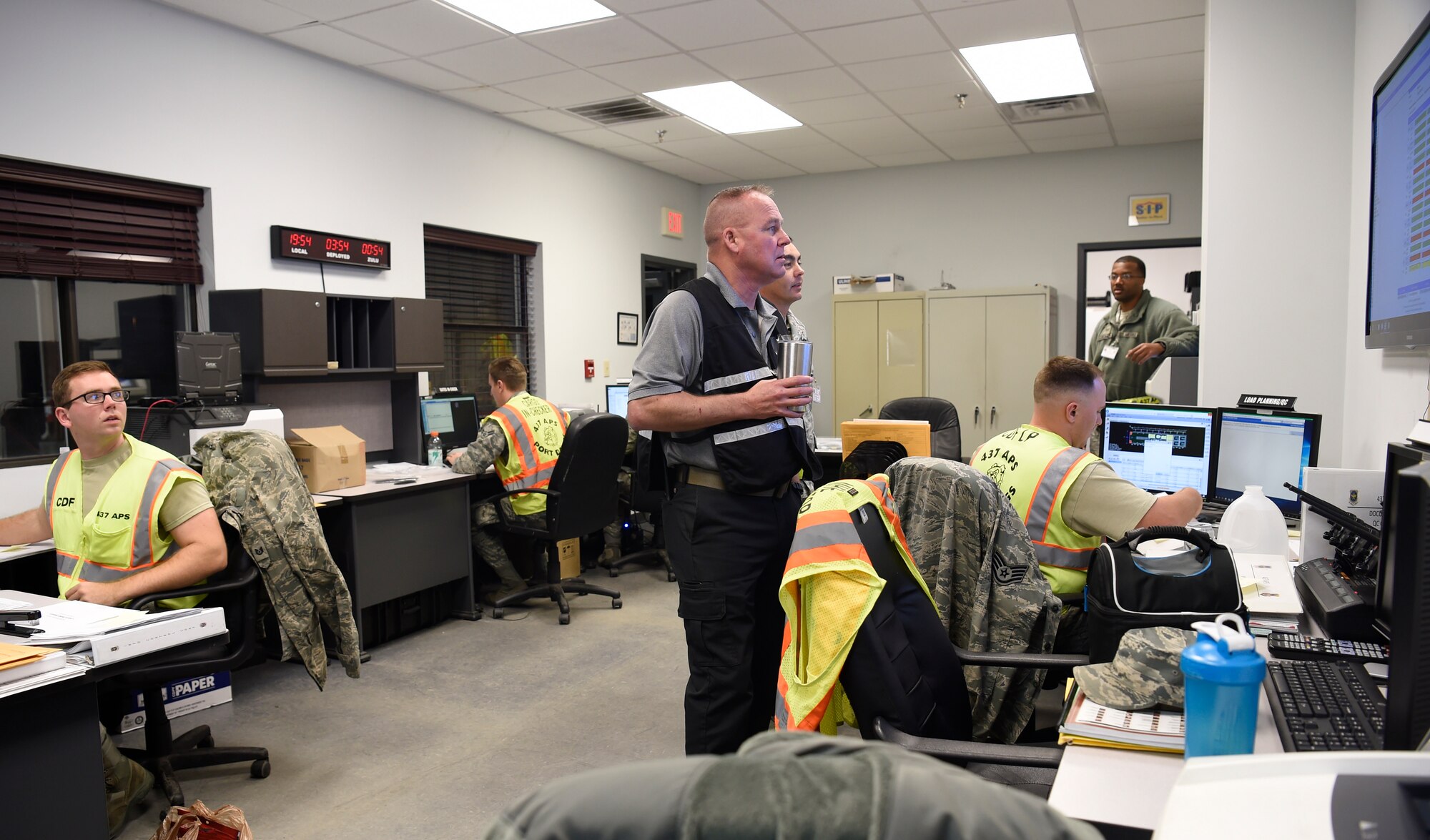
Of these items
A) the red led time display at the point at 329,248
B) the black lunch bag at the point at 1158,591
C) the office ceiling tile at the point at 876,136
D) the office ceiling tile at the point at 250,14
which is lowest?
the black lunch bag at the point at 1158,591

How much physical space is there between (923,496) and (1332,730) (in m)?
0.92

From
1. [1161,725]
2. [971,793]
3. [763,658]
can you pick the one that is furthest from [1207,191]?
[971,793]

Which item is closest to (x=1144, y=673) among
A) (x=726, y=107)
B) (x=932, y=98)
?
(x=932, y=98)

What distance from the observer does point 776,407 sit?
2.02m

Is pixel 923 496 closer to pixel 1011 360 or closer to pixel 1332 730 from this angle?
pixel 1332 730

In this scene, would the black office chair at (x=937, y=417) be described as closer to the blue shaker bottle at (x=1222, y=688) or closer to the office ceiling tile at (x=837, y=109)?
the office ceiling tile at (x=837, y=109)

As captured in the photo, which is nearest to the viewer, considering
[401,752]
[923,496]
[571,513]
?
[923,496]

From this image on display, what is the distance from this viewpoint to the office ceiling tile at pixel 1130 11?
13.0 ft

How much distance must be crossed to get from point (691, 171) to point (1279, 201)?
504cm

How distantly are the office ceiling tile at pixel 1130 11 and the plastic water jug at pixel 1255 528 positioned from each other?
8.78 ft

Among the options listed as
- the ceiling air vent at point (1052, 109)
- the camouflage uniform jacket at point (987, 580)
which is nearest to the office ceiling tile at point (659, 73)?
the ceiling air vent at point (1052, 109)

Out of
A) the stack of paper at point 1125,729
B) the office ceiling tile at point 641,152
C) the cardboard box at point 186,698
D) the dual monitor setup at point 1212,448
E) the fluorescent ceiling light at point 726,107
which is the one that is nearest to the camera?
the stack of paper at point 1125,729

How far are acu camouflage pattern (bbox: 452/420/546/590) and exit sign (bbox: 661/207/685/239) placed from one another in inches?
135

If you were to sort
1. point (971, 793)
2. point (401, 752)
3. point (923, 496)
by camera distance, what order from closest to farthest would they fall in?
point (971, 793) < point (923, 496) < point (401, 752)
